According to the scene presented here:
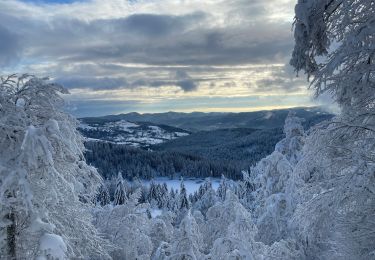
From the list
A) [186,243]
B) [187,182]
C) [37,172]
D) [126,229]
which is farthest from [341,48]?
[187,182]

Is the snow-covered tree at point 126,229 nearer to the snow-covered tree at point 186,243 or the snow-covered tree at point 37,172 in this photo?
the snow-covered tree at point 186,243

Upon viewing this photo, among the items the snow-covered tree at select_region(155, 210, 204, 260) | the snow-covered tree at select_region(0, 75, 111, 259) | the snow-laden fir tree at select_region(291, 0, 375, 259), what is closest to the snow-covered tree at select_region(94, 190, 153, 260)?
the snow-covered tree at select_region(155, 210, 204, 260)

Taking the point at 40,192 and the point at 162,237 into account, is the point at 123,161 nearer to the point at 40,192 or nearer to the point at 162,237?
the point at 162,237

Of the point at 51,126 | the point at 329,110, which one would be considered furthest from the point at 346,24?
the point at 51,126

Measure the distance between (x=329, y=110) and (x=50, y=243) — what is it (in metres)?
5.87

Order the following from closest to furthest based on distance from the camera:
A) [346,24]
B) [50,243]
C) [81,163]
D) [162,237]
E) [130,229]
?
[346,24]
[50,243]
[81,163]
[130,229]
[162,237]

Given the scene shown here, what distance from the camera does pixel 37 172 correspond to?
7.76 m

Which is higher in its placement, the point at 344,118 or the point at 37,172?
the point at 344,118

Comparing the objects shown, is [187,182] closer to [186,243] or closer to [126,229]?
[126,229]

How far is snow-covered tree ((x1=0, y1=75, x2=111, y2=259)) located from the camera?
24.1 ft

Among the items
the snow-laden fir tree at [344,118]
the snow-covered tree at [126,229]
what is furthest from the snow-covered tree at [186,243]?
the snow-laden fir tree at [344,118]

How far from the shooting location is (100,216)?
26406 millimetres

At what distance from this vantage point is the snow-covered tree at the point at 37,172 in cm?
733

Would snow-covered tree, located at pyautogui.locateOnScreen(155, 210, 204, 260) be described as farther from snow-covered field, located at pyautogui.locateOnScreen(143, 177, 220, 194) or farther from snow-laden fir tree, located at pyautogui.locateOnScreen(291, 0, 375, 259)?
snow-covered field, located at pyautogui.locateOnScreen(143, 177, 220, 194)
